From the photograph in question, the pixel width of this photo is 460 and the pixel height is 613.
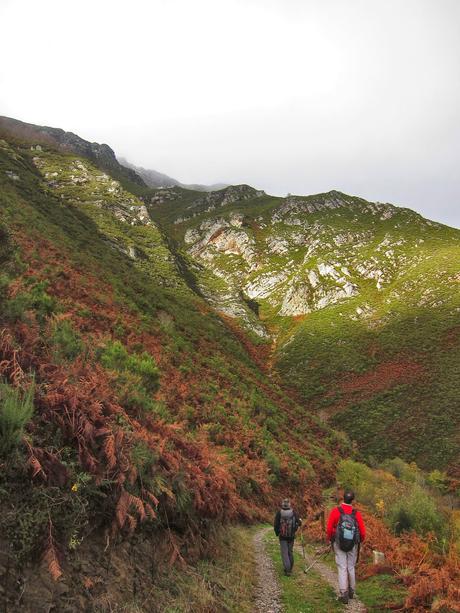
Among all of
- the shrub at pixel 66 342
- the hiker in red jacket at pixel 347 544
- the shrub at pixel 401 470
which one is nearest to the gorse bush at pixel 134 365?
the shrub at pixel 66 342

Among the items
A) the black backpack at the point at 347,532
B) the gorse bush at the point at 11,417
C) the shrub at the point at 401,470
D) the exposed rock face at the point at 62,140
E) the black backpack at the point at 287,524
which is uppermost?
the exposed rock face at the point at 62,140

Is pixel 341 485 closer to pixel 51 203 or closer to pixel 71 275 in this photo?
pixel 71 275

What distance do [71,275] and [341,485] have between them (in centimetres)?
1927

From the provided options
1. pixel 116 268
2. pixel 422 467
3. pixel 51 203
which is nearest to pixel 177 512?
pixel 116 268

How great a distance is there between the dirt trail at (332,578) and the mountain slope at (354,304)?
25.7 m

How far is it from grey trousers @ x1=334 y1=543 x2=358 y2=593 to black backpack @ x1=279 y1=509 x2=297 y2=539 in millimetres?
1805

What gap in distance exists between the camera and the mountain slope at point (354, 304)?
36750 mm

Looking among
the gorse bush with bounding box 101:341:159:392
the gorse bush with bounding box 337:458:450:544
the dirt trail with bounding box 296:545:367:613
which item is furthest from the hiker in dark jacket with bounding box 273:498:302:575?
the gorse bush with bounding box 101:341:159:392

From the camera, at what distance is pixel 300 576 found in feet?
27.9

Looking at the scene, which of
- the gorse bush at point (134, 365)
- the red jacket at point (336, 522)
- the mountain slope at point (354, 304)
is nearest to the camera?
the red jacket at point (336, 522)

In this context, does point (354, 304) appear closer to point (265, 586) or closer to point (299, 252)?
point (299, 252)

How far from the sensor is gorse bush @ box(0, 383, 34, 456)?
14.3ft

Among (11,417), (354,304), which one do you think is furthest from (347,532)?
(354,304)

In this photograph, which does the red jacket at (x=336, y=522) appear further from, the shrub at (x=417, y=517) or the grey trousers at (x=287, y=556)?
the shrub at (x=417, y=517)
